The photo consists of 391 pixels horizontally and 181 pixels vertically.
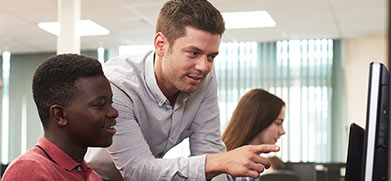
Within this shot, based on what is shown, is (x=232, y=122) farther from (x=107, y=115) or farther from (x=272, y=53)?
(x=272, y=53)

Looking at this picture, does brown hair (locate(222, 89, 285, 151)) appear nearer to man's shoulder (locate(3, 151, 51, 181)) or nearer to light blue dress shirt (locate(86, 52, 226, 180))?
light blue dress shirt (locate(86, 52, 226, 180))

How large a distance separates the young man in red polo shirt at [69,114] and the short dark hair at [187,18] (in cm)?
32

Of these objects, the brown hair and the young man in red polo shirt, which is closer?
the young man in red polo shirt

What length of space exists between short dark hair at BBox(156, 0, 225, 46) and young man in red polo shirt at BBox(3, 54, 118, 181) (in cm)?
→ 32

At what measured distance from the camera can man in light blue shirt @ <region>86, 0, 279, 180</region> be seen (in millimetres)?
1215

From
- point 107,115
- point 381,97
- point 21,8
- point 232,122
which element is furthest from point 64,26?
point 381,97

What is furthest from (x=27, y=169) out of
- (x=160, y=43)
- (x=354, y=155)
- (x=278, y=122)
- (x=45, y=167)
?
(x=278, y=122)

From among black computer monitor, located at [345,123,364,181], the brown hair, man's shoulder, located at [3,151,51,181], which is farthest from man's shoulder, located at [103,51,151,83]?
the brown hair

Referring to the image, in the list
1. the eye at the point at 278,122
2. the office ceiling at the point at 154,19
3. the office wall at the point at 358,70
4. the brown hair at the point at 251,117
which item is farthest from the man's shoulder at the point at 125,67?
the office wall at the point at 358,70

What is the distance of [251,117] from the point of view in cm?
241

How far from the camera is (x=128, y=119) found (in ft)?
4.41

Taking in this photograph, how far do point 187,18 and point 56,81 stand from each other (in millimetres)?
412

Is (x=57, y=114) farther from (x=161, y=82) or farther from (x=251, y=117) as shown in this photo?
(x=251, y=117)

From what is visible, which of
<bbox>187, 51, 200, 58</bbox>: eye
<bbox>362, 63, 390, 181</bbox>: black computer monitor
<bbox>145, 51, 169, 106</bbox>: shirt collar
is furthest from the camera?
<bbox>145, 51, 169, 106</bbox>: shirt collar
